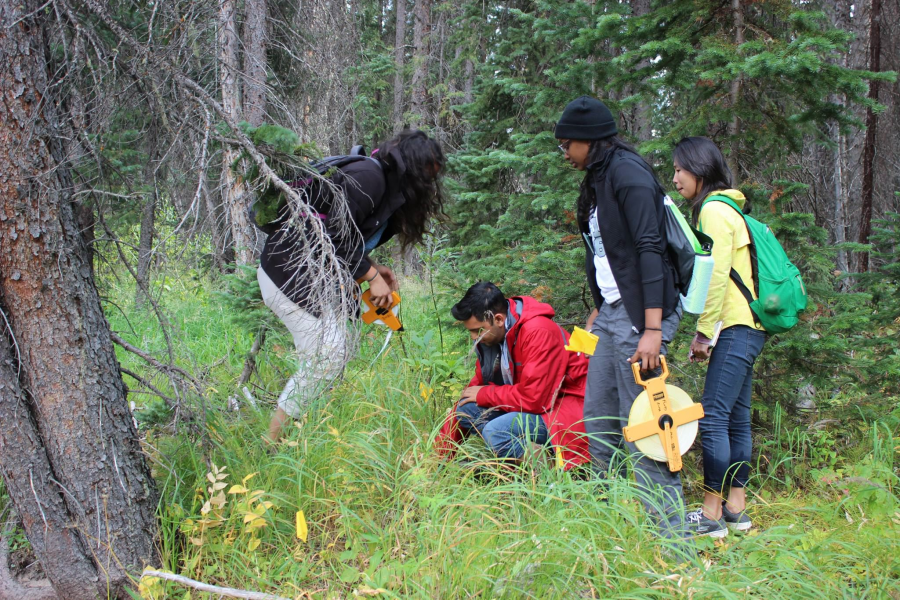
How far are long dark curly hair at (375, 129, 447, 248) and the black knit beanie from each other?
28.3 inches

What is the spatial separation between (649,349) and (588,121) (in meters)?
1.03

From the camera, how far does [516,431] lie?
10.00 ft

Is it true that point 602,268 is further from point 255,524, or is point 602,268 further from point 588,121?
point 255,524

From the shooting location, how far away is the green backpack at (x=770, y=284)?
107 inches

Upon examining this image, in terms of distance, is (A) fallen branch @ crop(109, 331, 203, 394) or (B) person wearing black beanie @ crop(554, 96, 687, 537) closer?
(B) person wearing black beanie @ crop(554, 96, 687, 537)

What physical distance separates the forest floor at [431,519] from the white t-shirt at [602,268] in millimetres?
825

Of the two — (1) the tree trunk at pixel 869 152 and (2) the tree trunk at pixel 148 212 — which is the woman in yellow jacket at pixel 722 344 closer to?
(2) the tree trunk at pixel 148 212

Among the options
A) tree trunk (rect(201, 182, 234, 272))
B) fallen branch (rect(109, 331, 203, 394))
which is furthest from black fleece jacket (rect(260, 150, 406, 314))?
fallen branch (rect(109, 331, 203, 394))

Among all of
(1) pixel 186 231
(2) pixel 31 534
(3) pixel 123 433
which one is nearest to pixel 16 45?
(1) pixel 186 231

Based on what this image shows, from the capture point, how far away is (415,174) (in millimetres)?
2924

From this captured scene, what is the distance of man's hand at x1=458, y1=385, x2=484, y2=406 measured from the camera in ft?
10.7

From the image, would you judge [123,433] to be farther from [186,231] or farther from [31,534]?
[186,231]

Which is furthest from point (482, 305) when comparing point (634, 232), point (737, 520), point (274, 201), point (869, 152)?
point (869, 152)

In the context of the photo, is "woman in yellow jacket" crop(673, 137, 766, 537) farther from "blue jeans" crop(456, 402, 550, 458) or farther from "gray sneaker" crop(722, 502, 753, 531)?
"blue jeans" crop(456, 402, 550, 458)
